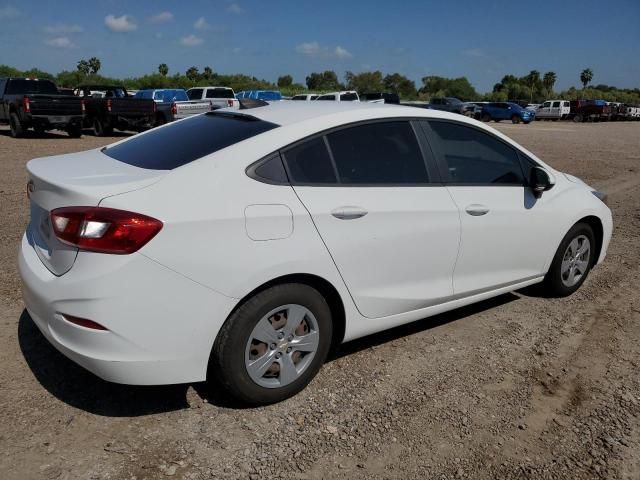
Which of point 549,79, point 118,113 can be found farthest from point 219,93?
point 549,79

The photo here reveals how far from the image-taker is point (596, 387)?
11.6ft

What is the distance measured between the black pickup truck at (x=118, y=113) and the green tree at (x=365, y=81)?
77944 mm

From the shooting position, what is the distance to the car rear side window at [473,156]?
3889 millimetres

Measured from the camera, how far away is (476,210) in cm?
389

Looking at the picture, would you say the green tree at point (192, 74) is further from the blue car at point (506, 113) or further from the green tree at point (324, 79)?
the blue car at point (506, 113)

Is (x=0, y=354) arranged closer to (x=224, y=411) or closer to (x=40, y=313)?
(x=40, y=313)

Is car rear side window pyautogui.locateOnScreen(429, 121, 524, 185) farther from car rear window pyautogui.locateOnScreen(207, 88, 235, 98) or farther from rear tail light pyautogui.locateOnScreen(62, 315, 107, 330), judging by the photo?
car rear window pyautogui.locateOnScreen(207, 88, 235, 98)

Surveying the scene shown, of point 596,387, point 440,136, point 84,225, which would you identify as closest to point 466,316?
point 596,387

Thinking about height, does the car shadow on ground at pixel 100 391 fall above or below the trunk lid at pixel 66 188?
below

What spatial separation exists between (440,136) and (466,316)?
60.1 inches

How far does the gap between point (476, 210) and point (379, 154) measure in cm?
84

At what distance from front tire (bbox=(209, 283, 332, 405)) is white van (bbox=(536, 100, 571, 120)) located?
50424 mm

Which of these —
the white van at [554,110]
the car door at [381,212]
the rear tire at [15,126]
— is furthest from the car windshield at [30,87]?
the white van at [554,110]

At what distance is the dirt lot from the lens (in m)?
2.72
